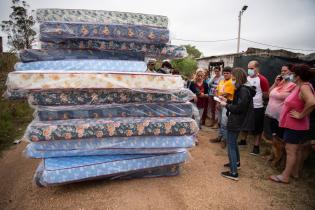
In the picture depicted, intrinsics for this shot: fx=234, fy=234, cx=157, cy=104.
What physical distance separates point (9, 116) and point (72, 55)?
450 cm

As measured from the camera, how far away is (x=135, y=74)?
3.06 m

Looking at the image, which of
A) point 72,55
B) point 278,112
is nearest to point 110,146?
point 72,55

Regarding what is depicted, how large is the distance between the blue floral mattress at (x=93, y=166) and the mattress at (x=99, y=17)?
1934 millimetres

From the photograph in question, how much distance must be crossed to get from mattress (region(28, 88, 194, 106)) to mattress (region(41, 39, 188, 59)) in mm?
718

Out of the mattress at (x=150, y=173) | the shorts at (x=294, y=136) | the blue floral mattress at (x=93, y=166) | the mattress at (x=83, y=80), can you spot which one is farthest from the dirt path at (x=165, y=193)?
the mattress at (x=83, y=80)

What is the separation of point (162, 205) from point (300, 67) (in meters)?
2.61

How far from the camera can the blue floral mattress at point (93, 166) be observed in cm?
293

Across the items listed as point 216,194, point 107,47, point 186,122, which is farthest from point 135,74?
point 216,194

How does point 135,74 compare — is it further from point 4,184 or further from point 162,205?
point 4,184

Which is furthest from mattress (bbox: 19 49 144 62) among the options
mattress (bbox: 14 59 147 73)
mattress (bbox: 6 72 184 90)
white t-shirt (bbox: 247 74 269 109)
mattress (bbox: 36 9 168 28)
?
white t-shirt (bbox: 247 74 269 109)

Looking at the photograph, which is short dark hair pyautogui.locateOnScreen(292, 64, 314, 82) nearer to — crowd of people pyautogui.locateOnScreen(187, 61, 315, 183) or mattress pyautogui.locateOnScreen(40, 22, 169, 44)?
crowd of people pyautogui.locateOnScreen(187, 61, 315, 183)

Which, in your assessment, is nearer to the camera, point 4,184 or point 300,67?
point 300,67

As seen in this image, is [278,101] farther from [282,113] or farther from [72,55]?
[72,55]

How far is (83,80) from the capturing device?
288 cm
